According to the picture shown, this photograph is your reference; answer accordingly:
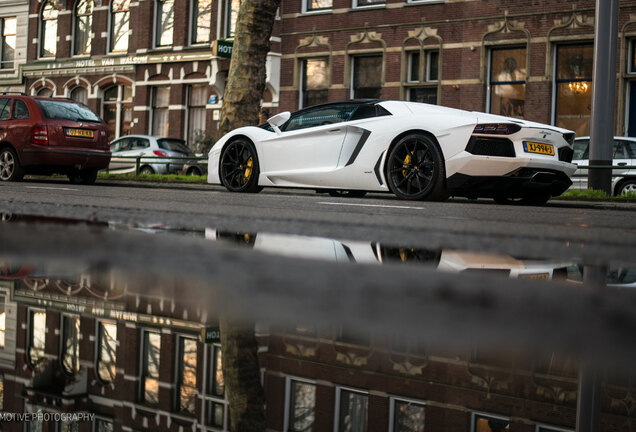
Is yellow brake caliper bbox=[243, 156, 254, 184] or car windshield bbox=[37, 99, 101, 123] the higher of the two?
car windshield bbox=[37, 99, 101, 123]

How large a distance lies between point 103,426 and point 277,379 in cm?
37

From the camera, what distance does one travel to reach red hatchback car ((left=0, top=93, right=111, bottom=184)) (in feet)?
48.8

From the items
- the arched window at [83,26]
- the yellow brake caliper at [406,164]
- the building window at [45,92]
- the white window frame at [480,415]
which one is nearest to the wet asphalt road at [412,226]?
the white window frame at [480,415]

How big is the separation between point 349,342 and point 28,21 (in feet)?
120

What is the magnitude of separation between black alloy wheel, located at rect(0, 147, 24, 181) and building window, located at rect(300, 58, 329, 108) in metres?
13.2

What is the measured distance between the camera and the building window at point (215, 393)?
4.87ft

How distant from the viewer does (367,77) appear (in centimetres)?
2631

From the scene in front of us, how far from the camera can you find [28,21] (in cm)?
3547

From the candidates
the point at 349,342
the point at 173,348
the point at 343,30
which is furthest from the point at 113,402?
the point at 343,30

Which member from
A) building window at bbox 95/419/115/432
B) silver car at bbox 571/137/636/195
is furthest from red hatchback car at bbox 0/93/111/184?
building window at bbox 95/419/115/432

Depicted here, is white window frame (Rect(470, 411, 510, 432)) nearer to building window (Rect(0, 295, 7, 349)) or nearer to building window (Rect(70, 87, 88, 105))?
building window (Rect(0, 295, 7, 349))

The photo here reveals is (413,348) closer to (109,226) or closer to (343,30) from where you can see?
(109,226)

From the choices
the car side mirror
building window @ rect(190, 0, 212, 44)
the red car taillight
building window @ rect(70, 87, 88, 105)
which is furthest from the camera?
building window @ rect(70, 87, 88, 105)

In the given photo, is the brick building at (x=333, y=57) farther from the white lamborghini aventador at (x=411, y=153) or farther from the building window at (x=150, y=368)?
the building window at (x=150, y=368)
